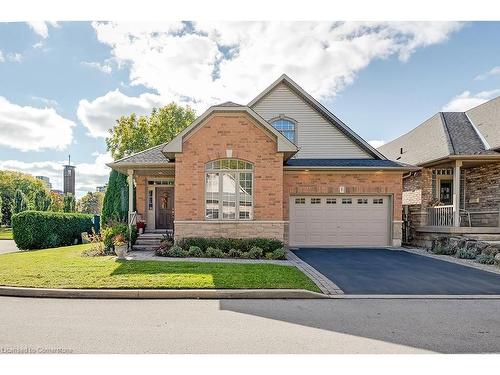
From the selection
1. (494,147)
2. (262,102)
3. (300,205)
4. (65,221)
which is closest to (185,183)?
(300,205)

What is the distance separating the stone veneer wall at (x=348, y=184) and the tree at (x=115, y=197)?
36.5 ft

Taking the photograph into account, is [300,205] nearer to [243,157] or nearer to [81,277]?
[243,157]

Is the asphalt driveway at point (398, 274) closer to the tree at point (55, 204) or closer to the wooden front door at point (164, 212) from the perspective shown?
the wooden front door at point (164, 212)

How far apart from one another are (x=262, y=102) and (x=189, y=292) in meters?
11.9

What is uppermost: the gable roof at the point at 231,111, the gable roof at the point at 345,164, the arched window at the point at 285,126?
the arched window at the point at 285,126

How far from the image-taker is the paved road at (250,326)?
13.8 ft

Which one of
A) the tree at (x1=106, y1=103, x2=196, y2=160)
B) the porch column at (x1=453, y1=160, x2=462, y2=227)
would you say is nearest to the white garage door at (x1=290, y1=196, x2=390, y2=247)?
the porch column at (x1=453, y1=160, x2=462, y2=227)

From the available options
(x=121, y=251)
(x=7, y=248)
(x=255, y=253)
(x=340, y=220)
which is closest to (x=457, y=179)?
(x=340, y=220)

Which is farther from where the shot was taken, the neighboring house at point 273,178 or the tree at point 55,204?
the tree at point 55,204

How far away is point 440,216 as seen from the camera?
14203 mm

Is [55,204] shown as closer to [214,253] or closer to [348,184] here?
[214,253]

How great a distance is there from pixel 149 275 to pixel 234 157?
599 centimetres

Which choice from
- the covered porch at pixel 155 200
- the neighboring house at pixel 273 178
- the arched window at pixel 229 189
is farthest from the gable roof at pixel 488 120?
the covered porch at pixel 155 200

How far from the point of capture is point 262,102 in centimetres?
1586
